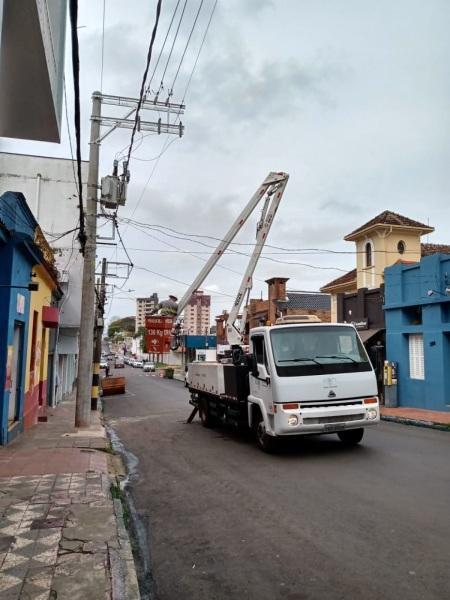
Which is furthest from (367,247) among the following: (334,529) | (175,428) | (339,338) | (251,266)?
(334,529)

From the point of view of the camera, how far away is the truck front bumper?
30.2 ft

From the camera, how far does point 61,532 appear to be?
208 inches

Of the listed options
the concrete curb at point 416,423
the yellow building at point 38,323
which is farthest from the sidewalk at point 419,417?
the yellow building at point 38,323

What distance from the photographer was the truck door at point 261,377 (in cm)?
977

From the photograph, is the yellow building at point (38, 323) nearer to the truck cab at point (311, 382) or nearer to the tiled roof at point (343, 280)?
the truck cab at point (311, 382)

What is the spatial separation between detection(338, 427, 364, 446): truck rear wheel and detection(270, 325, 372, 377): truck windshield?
1.50 m

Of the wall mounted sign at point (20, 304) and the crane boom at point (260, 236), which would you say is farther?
the crane boom at point (260, 236)

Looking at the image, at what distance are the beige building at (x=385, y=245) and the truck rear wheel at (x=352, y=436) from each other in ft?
57.9

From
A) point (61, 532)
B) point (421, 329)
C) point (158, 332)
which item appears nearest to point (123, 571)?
point (61, 532)

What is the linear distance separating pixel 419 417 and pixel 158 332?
13.1 metres

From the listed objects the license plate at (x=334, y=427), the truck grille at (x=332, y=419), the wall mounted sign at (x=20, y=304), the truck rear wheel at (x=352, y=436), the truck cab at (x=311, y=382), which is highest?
the wall mounted sign at (x=20, y=304)

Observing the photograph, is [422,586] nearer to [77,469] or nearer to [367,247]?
[77,469]

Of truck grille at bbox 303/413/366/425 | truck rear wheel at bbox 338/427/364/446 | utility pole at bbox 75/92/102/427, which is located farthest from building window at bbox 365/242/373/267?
truck grille at bbox 303/413/366/425

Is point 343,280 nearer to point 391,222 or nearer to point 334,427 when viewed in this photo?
point 391,222
